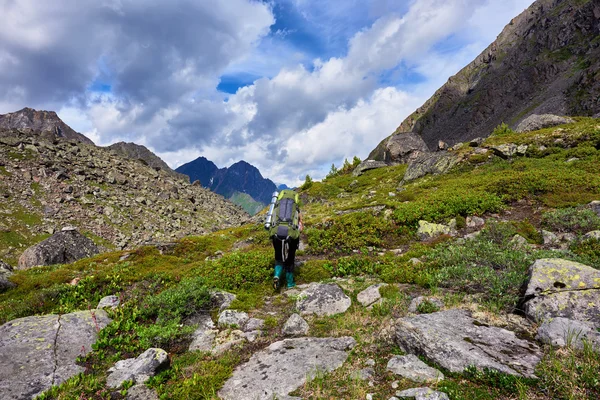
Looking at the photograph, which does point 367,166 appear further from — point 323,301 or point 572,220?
point 323,301

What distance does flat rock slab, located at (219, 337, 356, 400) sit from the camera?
5477mm

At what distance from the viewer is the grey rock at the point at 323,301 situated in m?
8.85

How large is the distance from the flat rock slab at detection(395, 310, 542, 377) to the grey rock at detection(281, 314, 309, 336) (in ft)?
8.31

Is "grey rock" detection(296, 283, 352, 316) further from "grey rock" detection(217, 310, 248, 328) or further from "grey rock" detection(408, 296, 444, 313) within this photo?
"grey rock" detection(408, 296, 444, 313)

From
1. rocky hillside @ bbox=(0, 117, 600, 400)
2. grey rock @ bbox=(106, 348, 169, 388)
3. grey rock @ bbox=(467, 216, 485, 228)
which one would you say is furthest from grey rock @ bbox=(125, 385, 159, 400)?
grey rock @ bbox=(467, 216, 485, 228)

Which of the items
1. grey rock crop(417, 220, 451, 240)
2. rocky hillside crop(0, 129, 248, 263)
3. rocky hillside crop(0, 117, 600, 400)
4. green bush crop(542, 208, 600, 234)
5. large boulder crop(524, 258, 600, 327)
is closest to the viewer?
rocky hillside crop(0, 117, 600, 400)

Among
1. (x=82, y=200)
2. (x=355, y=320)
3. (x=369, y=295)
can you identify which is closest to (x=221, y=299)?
(x=355, y=320)

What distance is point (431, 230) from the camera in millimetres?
15039

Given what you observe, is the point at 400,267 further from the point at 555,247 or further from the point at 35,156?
the point at 35,156

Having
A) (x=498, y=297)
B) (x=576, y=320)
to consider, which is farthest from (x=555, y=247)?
(x=576, y=320)

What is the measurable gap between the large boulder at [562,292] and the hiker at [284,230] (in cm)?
703

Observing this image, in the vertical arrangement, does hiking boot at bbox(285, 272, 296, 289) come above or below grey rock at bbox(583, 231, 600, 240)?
above

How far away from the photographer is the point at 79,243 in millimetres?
26281

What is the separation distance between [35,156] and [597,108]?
194 metres
